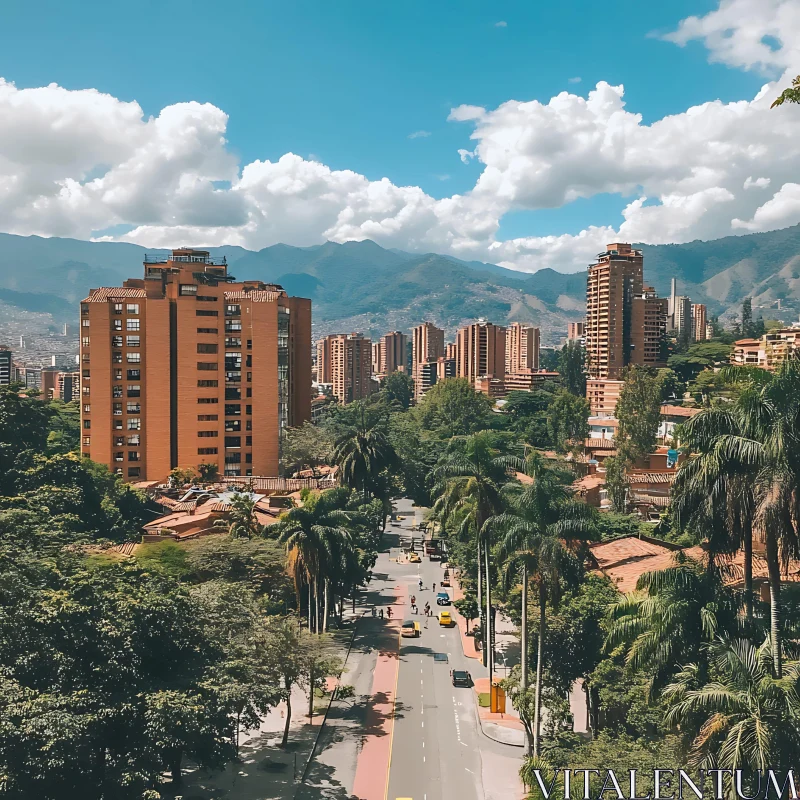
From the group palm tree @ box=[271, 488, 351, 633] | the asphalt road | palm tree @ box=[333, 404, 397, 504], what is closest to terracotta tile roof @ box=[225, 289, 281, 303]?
palm tree @ box=[333, 404, 397, 504]

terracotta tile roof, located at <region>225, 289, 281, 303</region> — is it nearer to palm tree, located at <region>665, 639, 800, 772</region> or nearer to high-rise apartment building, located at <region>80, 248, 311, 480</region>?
high-rise apartment building, located at <region>80, 248, 311, 480</region>

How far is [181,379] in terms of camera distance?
76.8 meters

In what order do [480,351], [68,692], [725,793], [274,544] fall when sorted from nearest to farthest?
[725,793] → [68,692] → [274,544] → [480,351]

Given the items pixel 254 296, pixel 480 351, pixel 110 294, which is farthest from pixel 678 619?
pixel 480 351

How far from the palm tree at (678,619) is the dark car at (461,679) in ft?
61.0

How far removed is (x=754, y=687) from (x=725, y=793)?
2292mm

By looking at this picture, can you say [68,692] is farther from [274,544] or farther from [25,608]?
[274,544]

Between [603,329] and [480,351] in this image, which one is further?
[480,351]

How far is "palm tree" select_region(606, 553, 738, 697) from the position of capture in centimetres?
1912

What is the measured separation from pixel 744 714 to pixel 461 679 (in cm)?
2428

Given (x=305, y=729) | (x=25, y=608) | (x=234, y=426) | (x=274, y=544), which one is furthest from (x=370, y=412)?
(x=25, y=608)

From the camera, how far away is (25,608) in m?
21.1

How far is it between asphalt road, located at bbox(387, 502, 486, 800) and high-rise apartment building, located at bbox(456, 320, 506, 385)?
136430 mm

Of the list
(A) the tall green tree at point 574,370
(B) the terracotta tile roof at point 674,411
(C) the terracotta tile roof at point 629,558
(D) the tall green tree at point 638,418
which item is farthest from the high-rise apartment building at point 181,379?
(A) the tall green tree at point 574,370
